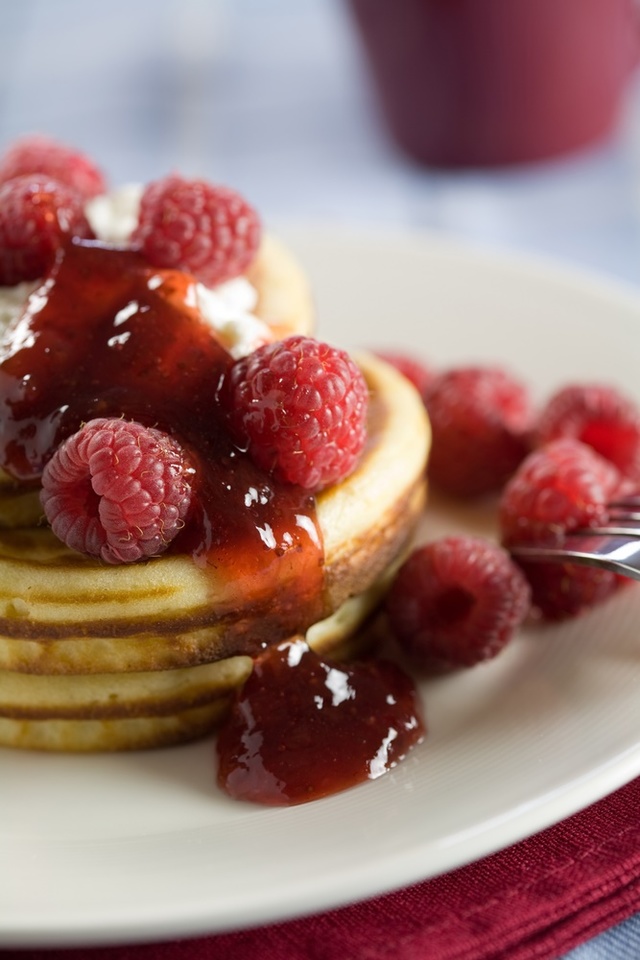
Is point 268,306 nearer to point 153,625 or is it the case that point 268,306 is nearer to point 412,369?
point 412,369

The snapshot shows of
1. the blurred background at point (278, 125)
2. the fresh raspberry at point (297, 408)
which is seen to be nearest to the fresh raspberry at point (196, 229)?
the fresh raspberry at point (297, 408)

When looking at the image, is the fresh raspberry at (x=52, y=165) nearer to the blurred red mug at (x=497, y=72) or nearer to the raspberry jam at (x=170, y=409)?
the raspberry jam at (x=170, y=409)

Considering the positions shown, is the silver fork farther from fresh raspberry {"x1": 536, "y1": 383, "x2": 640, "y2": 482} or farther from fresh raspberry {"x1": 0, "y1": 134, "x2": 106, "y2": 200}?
fresh raspberry {"x1": 0, "y1": 134, "x2": 106, "y2": 200}

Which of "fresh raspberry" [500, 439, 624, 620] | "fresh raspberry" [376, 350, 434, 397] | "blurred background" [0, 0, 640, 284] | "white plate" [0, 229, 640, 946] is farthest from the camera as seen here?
"blurred background" [0, 0, 640, 284]

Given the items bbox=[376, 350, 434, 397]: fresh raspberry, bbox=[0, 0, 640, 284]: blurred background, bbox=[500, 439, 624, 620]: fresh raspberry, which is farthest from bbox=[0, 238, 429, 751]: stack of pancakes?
bbox=[0, 0, 640, 284]: blurred background

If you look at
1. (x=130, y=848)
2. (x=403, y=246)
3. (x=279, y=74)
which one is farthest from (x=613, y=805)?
(x=279, y=74)

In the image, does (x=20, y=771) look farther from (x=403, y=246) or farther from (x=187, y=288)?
(x=403, y=246)

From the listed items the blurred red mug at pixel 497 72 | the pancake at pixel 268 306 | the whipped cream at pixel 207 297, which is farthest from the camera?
the blurred red mug at pixel 497 72
